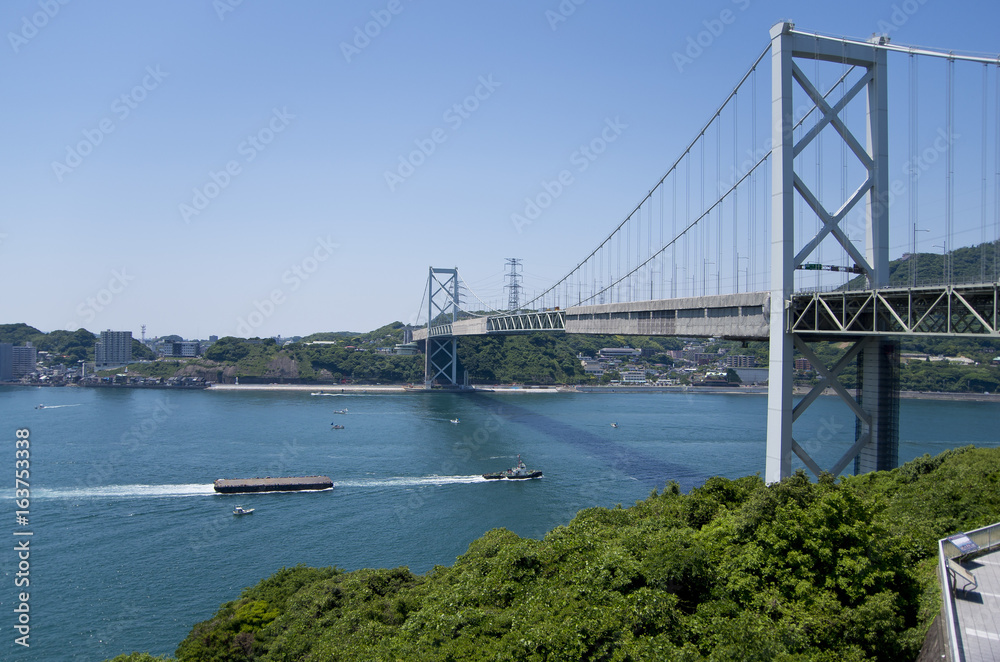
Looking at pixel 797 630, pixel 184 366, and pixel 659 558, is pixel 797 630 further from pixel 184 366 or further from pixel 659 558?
pixel 184 366

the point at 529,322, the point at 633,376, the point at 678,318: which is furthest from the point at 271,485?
the point at 633,376

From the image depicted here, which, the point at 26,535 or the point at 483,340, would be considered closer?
the point at 26,535

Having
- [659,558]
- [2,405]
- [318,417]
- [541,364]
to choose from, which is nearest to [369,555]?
[659,558]

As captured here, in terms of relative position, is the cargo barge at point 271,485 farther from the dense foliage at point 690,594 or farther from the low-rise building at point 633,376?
the low-rise building at point 633,376

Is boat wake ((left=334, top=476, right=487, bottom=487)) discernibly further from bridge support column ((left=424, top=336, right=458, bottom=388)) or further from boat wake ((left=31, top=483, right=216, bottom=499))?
bridge support column ((left=424, top=336, right=458, bottom=388))

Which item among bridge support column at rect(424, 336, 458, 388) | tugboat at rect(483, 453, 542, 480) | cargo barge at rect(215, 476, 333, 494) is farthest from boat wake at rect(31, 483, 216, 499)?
bridge support column at rect(424, 336, 458, 388)

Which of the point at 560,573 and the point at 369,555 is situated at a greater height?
the point at 560,573
